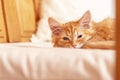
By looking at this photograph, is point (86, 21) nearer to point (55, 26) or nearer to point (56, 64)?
point (55, 26)

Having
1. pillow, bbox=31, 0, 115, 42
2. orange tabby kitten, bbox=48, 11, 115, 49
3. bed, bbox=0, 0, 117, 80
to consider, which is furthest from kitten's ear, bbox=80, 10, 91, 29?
bed, bbox=0, 0, 117, 80

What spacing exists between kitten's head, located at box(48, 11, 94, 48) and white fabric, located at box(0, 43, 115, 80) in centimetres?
67

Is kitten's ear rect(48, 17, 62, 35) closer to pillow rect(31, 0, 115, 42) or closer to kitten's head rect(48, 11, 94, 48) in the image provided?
kitten's head rect(48, 11, 94, 48)

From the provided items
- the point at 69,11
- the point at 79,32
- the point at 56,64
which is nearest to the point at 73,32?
the point at 79,32

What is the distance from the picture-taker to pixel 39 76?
69cm

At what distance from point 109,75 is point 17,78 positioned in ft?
0.79

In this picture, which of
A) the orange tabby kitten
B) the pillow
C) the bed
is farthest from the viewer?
the pillow

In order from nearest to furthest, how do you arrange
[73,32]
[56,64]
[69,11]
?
[56,64] → [73,32] → [69,11]

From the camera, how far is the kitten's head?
4.61 ft

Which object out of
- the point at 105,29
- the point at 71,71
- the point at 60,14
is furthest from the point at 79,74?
the point at 60,14

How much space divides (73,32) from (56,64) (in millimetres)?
754

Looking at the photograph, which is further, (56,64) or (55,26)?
(55,26)

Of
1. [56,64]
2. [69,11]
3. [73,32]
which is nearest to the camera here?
[56,64]

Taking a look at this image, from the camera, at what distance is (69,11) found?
174 cm
